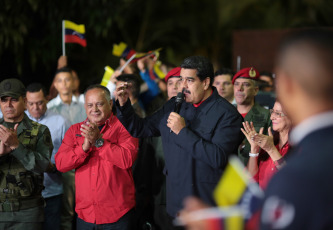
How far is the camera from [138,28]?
587 inches

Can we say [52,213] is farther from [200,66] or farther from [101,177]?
[200,66]

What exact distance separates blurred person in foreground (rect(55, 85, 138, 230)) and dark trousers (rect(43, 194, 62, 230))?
0.96 metres

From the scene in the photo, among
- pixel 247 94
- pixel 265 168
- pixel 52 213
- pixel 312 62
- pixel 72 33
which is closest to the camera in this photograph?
pixel 312 62

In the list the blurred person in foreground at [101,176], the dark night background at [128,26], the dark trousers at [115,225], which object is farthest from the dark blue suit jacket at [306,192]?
the dark night background at [128,26]

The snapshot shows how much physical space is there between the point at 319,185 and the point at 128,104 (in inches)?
98.6

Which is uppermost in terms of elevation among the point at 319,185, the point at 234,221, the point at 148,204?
the point at 319,185

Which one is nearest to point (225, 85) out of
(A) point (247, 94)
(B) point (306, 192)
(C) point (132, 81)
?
(A) point (247, 94)

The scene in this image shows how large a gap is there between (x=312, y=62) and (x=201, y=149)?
70.9 inches

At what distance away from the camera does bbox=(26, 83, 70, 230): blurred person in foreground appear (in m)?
5.00

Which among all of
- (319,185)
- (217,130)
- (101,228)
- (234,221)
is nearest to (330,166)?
(319,185)

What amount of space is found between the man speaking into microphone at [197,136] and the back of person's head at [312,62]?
174cm

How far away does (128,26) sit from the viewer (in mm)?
14797

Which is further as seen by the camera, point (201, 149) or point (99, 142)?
point (99, 142)

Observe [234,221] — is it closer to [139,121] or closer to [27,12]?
[139,121]
